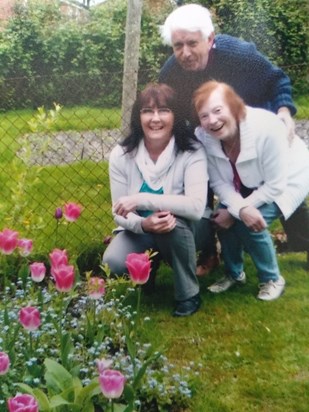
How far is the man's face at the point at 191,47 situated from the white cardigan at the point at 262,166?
18 cm

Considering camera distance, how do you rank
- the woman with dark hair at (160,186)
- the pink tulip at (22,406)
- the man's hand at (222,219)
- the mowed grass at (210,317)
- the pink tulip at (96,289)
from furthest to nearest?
the man's hand at (222,219)
the woman with dark hair at (160,186)
the mowed grass at (210,317)
the pink tulip at (96,289)
the pink tulip at (22,406)

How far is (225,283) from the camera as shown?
7.06 feet

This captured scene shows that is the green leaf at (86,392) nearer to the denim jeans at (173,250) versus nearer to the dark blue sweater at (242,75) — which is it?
the denim jeans at (173,250)

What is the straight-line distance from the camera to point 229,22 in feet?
6.17

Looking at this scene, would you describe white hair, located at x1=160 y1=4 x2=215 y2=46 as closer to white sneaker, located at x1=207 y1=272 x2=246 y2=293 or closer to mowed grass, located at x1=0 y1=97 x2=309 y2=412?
mowed grass, located at x1=0 y1=97 x2=309 y2=412

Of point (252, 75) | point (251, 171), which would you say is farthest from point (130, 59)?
point (251, 171)

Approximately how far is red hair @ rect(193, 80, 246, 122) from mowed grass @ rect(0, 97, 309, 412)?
185 mm

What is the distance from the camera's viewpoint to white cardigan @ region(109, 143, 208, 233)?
6.46ft

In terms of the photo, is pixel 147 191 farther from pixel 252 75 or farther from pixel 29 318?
pixel 29 318

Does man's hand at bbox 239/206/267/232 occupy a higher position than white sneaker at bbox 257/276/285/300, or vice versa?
man's hand at bbox 239/206/267/232

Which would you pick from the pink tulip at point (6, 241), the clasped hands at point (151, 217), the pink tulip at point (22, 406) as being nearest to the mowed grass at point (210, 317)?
the clasped hands at point (151, 217)

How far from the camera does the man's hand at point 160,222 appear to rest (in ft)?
6.43

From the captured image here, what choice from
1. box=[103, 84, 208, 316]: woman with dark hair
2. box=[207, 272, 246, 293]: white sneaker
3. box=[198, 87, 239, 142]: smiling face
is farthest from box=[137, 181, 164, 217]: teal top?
box=[207, 272, 246, 293]: white sneaker

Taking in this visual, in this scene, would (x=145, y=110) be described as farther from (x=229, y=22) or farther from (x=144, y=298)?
(x=144, y=298)
